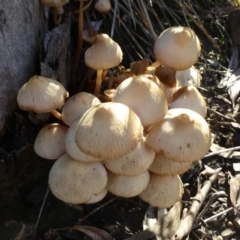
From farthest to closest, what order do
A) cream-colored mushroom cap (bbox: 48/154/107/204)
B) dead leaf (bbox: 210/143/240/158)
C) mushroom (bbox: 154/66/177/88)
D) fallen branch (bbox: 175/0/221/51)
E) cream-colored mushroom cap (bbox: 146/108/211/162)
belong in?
1. fallen branch (bbox: 175/0/221/51)
2. dead leaf (bbox: 210/143/240/158)
3. mushroom (bbox: 154/66/177/88)
4. cream-colored mushroom cap (bbox: 48/154/107/204)
5. cream-colored mushroom cap (bbox: 146/108/211/162)

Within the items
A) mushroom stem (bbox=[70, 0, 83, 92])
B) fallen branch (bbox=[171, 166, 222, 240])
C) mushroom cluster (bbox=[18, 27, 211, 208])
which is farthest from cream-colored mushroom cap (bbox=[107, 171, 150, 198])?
mushroom stem (bbox=[70, 0, 83, 92])

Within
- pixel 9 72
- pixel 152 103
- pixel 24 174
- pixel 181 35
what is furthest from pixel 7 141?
pixel 181 35

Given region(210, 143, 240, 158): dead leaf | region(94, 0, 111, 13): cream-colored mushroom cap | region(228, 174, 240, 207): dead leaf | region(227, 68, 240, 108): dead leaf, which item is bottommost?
region(228, 174, 240, 207): dead leaf

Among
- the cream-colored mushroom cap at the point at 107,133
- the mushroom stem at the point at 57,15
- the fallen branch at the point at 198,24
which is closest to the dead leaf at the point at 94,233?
the cream-colored mushroom cap at the point at 107,133

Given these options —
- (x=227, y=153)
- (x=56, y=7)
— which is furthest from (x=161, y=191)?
(x=56, y=7)

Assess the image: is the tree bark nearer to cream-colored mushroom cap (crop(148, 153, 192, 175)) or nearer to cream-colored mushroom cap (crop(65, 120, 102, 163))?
cream-colored mushroom cap (crop(65, 120, 102, 163))

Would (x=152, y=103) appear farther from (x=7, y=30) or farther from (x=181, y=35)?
(x=7, y=30)

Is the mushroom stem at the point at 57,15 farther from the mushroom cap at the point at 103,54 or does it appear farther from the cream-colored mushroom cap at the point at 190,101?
the cream-colored mushroom cap at the point at 190,101
